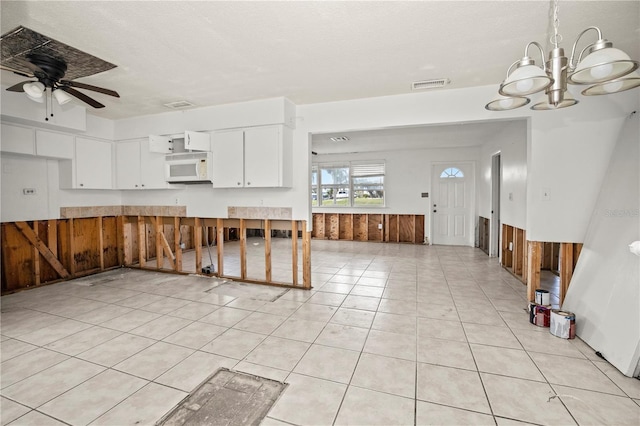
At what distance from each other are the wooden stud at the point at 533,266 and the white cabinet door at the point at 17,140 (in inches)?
268

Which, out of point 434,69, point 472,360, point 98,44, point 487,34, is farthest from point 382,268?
point 98,44

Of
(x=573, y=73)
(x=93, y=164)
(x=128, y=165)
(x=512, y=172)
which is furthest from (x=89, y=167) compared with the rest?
(x=512, y=172)

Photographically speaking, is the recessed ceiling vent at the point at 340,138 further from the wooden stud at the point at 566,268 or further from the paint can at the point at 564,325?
the paint can at the point at 564,325

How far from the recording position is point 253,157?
4.21 m

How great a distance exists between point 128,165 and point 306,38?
423 centimetres

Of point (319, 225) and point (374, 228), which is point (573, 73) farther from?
point (319, 225)

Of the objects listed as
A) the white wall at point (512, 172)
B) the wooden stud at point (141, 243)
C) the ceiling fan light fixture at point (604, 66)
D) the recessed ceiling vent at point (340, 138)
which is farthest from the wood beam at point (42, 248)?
the white wall at point (512, 172)

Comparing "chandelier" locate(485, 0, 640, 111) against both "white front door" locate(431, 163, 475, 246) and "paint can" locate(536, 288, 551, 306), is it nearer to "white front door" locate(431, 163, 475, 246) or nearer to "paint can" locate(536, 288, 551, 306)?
"paint can" locate(536, 288, 551, 306)

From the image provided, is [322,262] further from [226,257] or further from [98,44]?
[98,44]

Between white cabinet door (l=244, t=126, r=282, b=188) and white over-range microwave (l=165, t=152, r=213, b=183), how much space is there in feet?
2.13

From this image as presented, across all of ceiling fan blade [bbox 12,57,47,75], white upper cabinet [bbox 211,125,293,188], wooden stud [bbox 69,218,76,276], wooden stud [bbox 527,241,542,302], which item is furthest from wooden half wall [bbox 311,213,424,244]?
ceiling fan blade [bbox 12,57,47,75]

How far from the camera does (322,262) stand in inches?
238

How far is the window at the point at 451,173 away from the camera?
778cm

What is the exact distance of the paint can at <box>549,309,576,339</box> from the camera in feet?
8.97
